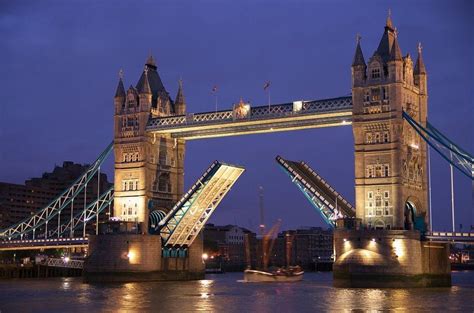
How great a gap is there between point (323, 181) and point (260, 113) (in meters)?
6.61

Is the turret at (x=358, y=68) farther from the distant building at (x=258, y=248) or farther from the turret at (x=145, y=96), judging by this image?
the distant building at (x=258, y=248)

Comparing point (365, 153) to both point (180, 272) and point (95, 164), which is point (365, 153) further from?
point (95, 164)

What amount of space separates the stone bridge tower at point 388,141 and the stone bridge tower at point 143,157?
675 inches

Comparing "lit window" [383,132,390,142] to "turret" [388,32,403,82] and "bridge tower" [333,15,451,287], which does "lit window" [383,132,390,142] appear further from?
"turret" [388,32,403,82]

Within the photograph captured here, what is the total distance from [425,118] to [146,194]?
21.6 m

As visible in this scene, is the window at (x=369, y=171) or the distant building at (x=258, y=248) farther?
the distant building at (x=258, y=248)

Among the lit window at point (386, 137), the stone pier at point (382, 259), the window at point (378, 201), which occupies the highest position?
the lit window at point (386, 137)

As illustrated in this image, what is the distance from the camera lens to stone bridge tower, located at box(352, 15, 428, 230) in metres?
56.3

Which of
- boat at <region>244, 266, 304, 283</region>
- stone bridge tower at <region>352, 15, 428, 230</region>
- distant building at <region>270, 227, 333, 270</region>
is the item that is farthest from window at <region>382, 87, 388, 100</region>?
distant building at <region>270, 227, 333, 270</region>

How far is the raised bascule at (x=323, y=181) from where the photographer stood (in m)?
55.3

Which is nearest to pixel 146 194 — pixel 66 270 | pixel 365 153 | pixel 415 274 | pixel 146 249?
pixel 146 249

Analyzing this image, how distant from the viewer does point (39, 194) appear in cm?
15975

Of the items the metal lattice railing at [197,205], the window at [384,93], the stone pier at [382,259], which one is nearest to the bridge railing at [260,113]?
the window at [384,93]

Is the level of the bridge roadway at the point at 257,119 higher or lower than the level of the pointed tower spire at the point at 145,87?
lower
